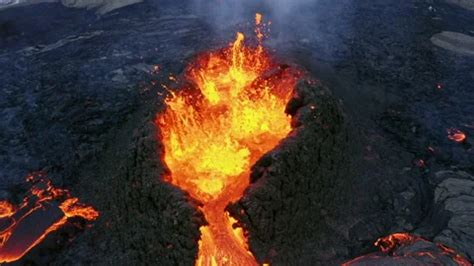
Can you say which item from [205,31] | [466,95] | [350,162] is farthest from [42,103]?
[466,95]

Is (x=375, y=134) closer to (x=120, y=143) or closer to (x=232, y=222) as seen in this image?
(x=232, y=222)

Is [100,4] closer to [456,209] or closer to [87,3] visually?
[87,3]

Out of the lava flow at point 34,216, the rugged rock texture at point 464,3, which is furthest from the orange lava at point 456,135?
the lava flow at point 34,216

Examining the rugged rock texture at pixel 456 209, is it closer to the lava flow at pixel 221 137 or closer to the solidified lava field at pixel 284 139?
the solidified lava field at pixel 284 139

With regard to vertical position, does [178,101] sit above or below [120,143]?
above

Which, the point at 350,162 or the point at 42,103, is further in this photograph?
the point at 42,103

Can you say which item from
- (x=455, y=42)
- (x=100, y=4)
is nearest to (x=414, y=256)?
(x=455, y=42)
